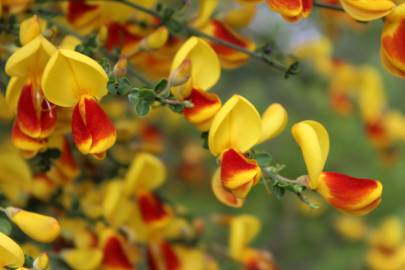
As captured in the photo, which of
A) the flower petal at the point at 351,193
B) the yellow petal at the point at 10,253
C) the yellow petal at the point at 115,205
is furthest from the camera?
the yellow petal at the point at 115,205

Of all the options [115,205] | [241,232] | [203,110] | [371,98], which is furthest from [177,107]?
[371,98]

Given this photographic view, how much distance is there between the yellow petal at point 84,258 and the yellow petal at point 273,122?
0.34 meters

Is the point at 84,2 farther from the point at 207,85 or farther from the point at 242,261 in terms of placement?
the point at 242,261

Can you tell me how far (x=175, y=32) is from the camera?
134 centimetres

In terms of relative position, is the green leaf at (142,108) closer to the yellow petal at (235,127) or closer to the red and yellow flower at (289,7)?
the yellow petal at (235,127)

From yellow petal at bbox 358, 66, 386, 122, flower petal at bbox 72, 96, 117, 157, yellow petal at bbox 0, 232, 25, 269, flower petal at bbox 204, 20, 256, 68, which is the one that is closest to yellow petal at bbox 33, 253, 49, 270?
yellow petal at bbox 0, 232, 25, 269

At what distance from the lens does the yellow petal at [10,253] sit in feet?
3.40

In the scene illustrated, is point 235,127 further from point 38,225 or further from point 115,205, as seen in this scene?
point 115,205

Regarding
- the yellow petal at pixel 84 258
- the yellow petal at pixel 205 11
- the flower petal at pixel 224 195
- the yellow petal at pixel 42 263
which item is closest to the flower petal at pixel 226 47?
the yellow petal at pixel 205 11

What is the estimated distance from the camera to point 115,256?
1364 millimetres

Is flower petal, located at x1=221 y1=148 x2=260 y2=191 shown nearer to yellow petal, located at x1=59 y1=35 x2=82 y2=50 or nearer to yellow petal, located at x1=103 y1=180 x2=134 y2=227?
yellow petal, located at x1=59 y1=35 x2=82 y2=50

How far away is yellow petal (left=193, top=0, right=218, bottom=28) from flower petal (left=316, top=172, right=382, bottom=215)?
343 millimetres

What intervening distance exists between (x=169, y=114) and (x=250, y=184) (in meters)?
1.40

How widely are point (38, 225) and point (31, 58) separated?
208 millimetres
